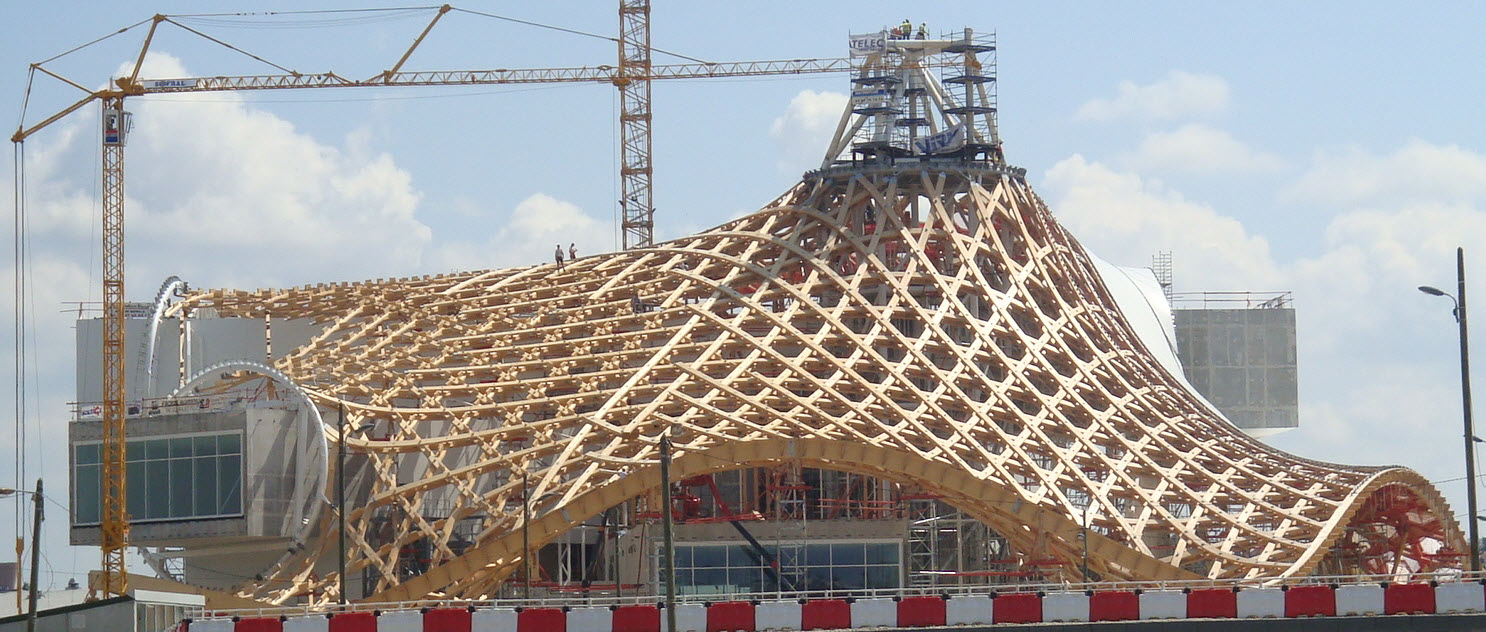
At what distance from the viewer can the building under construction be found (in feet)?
286

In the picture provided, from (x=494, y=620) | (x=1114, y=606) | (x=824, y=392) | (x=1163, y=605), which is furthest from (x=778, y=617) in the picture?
(x=824, y=392)

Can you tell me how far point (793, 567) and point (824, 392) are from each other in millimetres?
8457

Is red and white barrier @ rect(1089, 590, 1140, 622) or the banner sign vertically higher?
the banner sign

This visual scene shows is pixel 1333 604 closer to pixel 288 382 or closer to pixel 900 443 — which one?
pixel 900 443

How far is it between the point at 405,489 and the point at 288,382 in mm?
6759

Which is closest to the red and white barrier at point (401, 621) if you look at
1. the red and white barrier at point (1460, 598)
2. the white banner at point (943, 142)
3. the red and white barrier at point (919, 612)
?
the red and white barrier at point (919, 612)

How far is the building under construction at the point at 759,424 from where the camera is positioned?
8719cm

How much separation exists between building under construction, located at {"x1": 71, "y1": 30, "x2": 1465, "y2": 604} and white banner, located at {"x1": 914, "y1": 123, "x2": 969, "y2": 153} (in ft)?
0.32

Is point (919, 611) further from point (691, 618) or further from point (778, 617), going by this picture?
point (691, 618)

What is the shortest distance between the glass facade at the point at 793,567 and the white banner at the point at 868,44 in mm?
25096

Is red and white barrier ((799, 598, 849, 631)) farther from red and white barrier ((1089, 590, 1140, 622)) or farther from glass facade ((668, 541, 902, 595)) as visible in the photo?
glass facade ((668, 541, 902, 595))

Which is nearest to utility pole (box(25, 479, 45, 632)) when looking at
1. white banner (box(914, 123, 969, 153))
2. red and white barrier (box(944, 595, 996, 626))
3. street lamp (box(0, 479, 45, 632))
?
street lamp (box(0, 479, 45, 632))

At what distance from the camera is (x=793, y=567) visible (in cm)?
9675

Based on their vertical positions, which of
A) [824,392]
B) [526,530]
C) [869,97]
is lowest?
[526,530]
